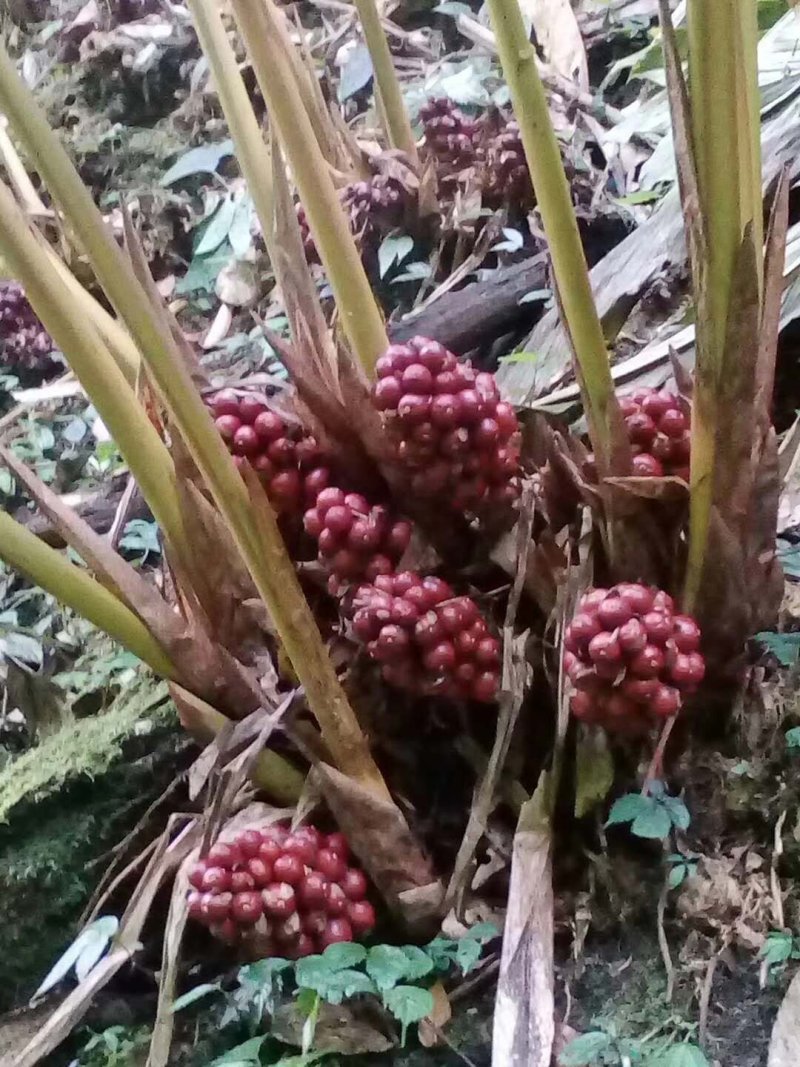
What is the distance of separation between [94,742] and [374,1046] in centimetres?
35

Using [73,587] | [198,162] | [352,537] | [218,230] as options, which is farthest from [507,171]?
[73,587]

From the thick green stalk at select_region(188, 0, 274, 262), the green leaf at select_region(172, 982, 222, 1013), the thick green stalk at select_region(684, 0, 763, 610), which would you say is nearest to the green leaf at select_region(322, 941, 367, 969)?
the green leaf at select_region(172, 982, 222, 1013)

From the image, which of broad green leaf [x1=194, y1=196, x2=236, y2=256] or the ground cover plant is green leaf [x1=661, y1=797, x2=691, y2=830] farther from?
broad green leaf [x1=194, y1=196, x2=236, y2=256]

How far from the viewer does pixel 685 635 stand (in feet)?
2.09

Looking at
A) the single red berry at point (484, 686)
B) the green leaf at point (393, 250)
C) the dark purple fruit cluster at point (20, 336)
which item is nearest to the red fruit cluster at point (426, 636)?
the single red berry at point (484, 686)

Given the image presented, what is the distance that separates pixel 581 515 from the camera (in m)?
0.74

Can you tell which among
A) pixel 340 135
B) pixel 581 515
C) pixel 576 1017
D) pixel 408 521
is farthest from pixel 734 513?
pixel 340 135

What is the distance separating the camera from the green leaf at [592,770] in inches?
27.2

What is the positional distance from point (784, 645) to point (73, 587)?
19.5 inches

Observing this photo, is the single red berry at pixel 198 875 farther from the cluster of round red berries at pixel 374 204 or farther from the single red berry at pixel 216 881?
the cluster of round red berries at pixel 374 204

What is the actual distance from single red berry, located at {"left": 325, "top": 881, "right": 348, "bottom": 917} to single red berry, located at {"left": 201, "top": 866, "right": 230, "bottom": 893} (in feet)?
0.22

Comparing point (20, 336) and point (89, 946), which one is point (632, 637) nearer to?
point (89, 946)

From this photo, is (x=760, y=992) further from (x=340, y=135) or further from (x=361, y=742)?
(x=340, y=135)

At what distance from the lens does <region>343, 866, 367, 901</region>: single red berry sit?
68 centimetres
